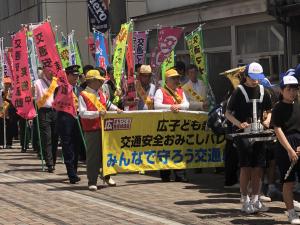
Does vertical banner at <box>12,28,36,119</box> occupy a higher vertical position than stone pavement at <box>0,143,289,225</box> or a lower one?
higher

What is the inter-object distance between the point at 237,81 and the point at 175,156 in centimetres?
208

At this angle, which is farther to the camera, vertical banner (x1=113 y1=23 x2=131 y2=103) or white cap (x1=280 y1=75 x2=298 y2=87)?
vertical banner (x1=113 y1=23 x2=131 y2=103)

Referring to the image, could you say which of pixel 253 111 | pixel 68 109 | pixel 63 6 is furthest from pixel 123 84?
pixel 63 6

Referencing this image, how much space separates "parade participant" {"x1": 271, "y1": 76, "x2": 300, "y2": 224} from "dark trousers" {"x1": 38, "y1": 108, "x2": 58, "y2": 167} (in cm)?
658

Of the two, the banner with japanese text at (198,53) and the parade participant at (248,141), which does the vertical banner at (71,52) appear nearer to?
the banner with japanese text at (198,53)

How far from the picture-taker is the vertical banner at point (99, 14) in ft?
72.1

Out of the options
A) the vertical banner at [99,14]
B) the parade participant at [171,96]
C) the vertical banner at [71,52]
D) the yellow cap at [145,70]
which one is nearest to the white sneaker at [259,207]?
the parade participant at [171,96]

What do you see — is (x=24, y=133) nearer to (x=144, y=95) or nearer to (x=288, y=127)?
(x=144, y=95)

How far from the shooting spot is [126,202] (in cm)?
984

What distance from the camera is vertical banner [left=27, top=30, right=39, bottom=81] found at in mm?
14355

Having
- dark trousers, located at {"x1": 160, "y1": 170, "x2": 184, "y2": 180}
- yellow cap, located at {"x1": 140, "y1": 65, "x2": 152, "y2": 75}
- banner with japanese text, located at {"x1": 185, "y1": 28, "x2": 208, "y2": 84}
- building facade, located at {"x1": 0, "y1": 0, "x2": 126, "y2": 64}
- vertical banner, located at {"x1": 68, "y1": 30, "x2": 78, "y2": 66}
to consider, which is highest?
building facade, located at {"x1": 0, "y1": 0, "x2": 126, "y2": 64}

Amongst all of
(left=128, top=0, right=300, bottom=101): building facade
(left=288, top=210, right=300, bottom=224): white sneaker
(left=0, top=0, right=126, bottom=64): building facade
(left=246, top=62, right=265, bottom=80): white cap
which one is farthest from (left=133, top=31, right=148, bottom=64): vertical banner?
(left=0, top=0, right=126, bottom=64): building facade

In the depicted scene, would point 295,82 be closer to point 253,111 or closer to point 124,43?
point 253,111

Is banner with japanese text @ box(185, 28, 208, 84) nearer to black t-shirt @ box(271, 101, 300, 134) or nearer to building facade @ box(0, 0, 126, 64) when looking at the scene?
black t-shirt @ box(271, 101, 300, 134)
